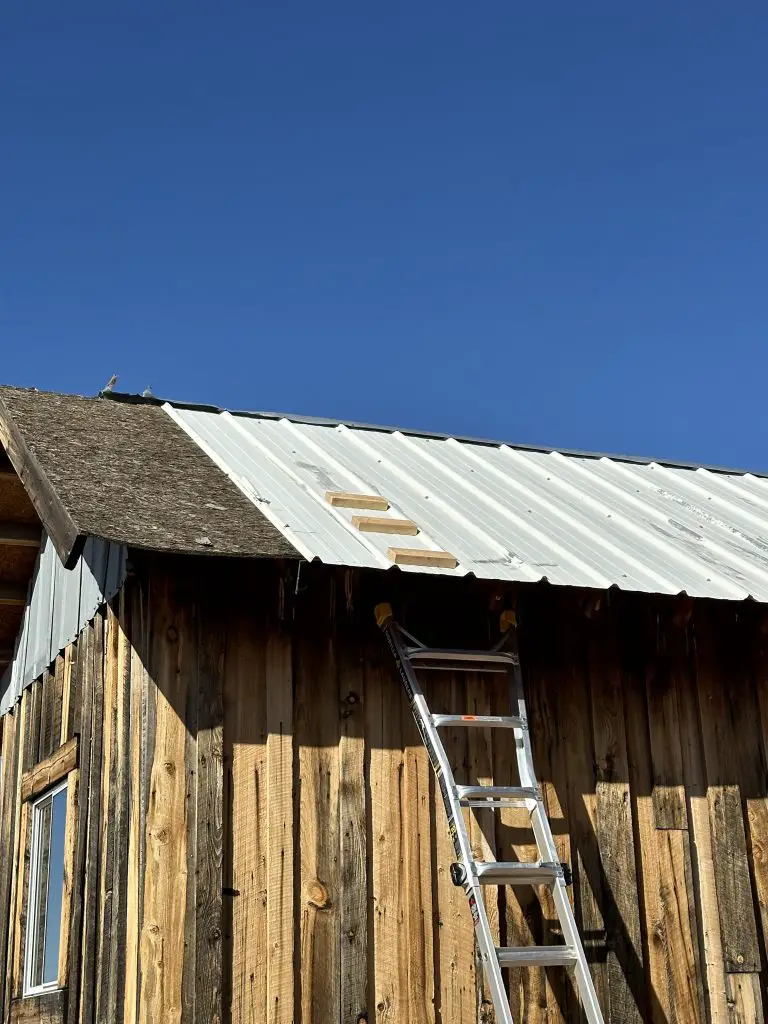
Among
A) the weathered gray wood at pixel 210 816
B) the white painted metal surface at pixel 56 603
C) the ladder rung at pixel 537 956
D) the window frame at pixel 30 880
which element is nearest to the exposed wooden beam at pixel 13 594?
the white painted metal surface at pixel 56 603

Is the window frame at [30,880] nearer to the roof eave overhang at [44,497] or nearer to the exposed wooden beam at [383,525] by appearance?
the roof eave overhang at [44,497]

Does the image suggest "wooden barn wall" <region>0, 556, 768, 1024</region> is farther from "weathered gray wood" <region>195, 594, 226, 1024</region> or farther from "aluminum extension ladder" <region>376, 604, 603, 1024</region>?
"aluminum extension ladder" <region>376, 604, 603, 1024</region>

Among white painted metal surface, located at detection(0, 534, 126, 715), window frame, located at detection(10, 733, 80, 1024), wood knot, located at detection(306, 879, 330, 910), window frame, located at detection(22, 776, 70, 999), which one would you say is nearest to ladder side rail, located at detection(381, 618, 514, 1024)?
wood knot, located at detection(306, 879, 330, 910)

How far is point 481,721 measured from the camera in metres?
6.67

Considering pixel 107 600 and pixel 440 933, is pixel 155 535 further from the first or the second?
pixel 440 933

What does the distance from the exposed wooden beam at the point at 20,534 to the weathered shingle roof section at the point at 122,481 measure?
1.29 m

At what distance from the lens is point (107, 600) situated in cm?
752

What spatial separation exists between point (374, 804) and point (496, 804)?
0.69 meters

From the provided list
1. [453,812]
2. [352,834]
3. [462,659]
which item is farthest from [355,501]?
[453,812]

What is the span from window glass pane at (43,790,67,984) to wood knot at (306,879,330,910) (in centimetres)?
211

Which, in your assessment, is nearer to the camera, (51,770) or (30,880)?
(51,770)

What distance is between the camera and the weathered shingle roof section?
614 cm

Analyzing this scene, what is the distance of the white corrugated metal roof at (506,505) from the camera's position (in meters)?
7.07

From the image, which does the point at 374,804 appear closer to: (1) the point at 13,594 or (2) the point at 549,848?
(2) the point at 549,848
